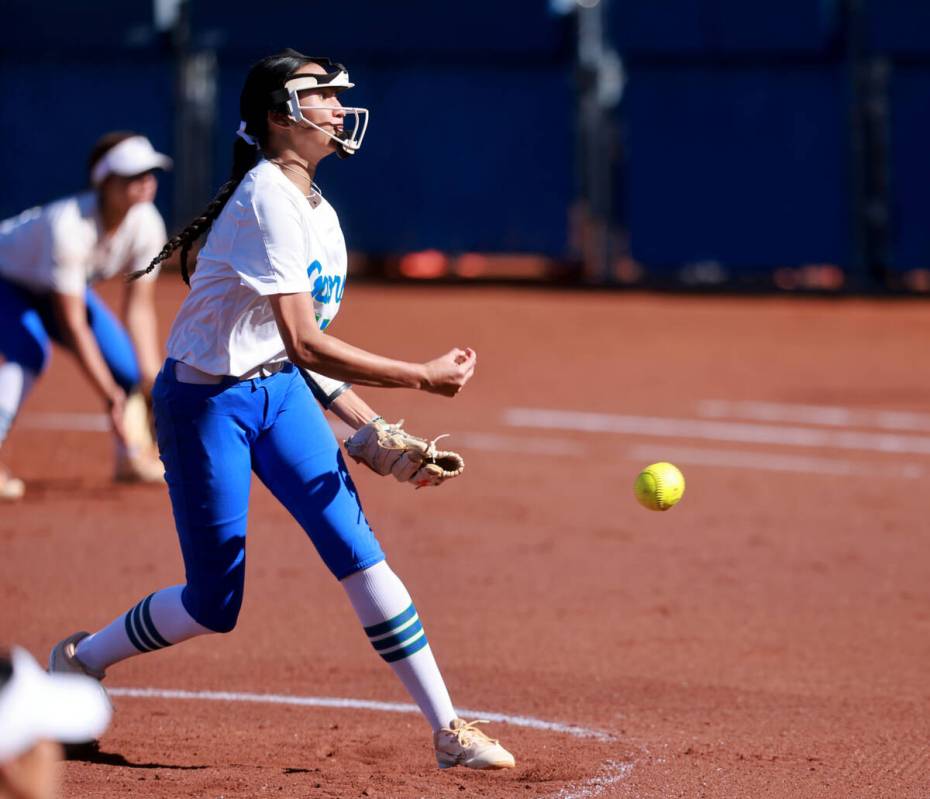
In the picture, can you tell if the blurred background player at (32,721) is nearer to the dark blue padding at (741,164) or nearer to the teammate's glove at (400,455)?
the teammate's glove at (400,455)

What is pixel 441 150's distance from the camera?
67.6 ft

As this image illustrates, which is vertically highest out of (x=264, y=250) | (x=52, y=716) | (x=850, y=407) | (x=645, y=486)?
(x=264, y=250)

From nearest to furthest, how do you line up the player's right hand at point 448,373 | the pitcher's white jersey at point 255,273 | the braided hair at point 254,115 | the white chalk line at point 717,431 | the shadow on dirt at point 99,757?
the pitcher's white jersey at point 255,273 → the player's right hand at point 448,373 → the braided hair at point 254,115 → the shadow on dirt at point 99,757 → the white chalk line at point 717,431

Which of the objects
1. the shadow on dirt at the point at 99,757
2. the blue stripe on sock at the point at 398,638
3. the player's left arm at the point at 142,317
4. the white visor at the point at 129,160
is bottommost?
the shadow on dirt at the point at 99,757

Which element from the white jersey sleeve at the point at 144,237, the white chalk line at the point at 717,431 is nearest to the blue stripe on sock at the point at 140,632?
the white jersey sleeve at the point at 144,237

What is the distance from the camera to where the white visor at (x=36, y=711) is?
8.91ft

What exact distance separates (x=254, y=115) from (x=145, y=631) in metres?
1.73

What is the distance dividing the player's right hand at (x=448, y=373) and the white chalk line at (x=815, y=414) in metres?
8.31

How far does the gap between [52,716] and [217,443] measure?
7.04ft

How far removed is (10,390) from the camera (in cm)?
896

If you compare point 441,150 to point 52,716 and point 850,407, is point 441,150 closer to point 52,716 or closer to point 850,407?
point 850,407

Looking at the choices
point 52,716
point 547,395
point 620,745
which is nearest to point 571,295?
A: point 547,395

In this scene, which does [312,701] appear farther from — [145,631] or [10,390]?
[10,390]

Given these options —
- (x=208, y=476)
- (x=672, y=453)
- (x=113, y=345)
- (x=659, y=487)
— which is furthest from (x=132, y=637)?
(x=672, y=453)
